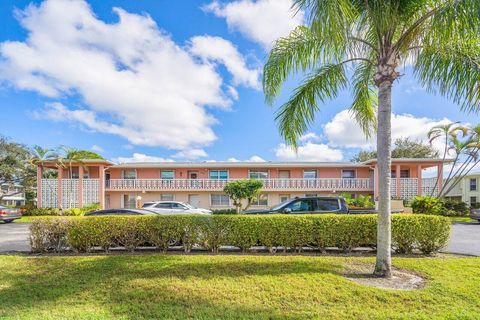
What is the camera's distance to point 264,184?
2742 cm

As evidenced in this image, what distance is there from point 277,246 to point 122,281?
4.48m

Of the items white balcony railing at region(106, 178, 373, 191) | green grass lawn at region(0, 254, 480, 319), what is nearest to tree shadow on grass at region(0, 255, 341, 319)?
green grass lawn at region(0, 254, 480, 319)

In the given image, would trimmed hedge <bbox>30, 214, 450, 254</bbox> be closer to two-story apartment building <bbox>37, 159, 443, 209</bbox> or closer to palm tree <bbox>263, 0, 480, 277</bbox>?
palm tree <bbox>263, 0, 480, 277</bbox>

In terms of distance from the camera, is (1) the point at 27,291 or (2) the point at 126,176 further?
(2) the point at 126,176

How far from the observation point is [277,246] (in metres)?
8.85

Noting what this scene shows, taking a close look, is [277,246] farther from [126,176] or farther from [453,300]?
[126,176]

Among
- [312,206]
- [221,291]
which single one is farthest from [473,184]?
[221,291]

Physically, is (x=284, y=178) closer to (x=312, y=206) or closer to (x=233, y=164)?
(x=233, y=164)

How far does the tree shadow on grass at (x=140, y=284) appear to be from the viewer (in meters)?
4.90

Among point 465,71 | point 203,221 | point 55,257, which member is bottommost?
point 55,257

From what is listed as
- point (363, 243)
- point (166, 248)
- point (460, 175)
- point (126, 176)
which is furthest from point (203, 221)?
point (460, 175)

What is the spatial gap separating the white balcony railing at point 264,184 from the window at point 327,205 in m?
16.0

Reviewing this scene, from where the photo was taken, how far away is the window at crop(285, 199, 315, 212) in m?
11.1

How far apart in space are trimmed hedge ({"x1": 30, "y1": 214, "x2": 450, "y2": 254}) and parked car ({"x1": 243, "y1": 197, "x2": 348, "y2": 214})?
2.15 m
